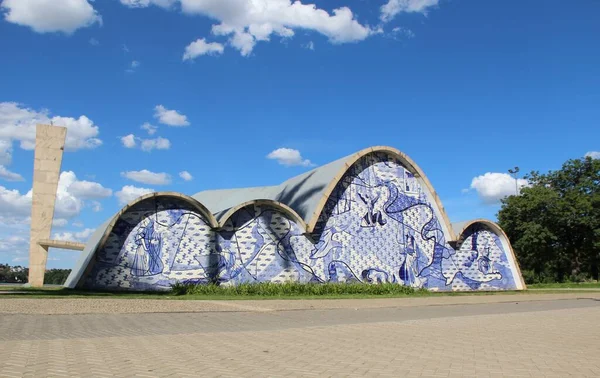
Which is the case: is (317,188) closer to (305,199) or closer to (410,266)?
(305,199)

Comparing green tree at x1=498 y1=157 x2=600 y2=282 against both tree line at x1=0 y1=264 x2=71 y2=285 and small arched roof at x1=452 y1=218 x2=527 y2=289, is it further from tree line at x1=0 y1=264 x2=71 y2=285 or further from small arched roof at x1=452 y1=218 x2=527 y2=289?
tree line at x1=0 y1=264 x2=71 y2=285

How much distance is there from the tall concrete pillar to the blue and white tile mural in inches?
223

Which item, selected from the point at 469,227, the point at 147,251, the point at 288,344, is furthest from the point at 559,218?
the point at 288,344

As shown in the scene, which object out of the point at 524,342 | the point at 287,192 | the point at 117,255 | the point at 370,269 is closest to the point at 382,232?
the point at 370,269

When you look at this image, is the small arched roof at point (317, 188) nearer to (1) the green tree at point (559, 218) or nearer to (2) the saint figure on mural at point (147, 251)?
(2) the saint figure on mural at point (147, 251)

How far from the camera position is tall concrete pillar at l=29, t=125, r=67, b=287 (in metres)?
24.9

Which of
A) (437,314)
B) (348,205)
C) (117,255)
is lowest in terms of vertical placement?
(437,314)

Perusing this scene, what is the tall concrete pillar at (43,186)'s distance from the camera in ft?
81.7

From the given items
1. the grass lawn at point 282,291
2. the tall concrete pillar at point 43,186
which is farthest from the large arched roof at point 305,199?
the grass lawn at point 282,291

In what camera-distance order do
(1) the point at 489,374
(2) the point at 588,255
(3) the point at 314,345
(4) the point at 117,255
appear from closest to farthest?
(1) the point at 489,374, (3) the point at 314,345, (4) the point at 117,255, (2) the point at 588,255

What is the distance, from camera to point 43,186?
2498 centimetres

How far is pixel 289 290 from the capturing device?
72.0ft

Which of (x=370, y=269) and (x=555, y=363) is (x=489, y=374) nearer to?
(x=555, y=363)

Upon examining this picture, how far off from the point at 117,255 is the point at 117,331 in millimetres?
14052
